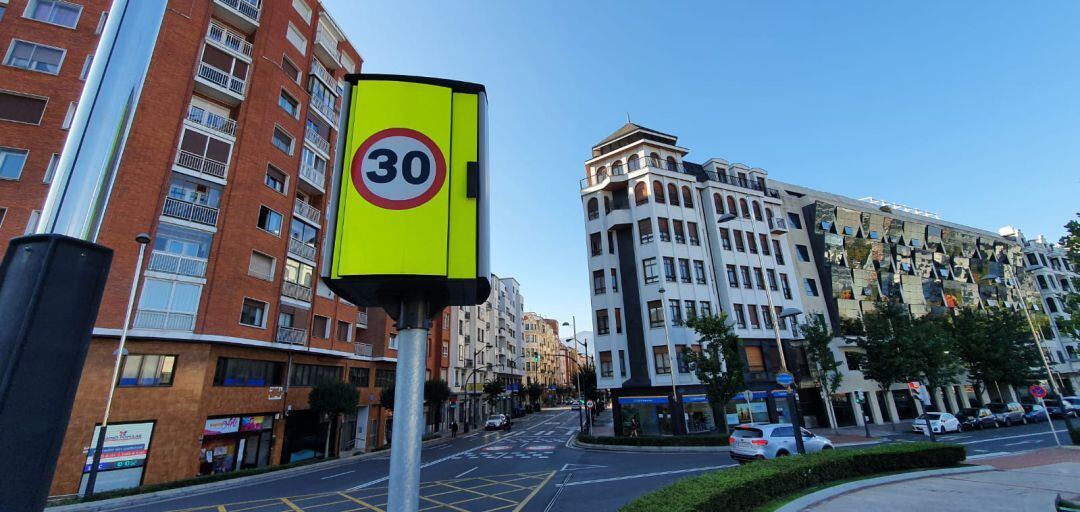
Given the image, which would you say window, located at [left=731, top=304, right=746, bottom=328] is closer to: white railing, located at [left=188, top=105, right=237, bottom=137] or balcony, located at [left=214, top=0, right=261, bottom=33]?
white railing, located at [left=188, top=105, right=237, bottom=137]

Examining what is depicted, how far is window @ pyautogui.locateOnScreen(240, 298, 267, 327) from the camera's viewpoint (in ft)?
80.5

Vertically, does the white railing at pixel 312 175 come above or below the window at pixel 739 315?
above

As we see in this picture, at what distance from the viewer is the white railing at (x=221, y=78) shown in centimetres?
2536

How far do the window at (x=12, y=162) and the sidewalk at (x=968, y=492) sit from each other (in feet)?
107

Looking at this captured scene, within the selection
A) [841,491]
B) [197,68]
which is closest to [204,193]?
[197,68]

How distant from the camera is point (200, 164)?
79.3 feet

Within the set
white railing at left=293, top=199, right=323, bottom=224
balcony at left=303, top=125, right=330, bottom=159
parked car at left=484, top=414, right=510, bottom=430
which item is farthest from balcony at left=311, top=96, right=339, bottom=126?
parked car at left=484, top=414, right=510, bottom=430

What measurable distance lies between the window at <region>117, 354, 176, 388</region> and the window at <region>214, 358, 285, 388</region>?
2.00 m

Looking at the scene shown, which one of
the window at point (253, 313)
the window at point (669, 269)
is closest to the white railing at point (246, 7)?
the window at point (253, 313)

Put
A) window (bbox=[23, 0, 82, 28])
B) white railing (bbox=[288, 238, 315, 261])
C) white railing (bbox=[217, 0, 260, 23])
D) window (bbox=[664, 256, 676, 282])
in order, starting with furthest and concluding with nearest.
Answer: window (bbox=[664, 256, 676, 282]), white railing (bbox=[288, 238, 315, 261]), white railing (bbox=[217, 0, 260, 23]), window (bbox=[23, 0, 82, 28])

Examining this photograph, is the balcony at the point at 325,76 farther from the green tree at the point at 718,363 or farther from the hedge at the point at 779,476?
the hedge at the point at 779,476

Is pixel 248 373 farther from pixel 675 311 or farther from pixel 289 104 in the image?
pixel 675 311

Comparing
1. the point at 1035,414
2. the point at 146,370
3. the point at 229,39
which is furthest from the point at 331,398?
the point at 1035,414

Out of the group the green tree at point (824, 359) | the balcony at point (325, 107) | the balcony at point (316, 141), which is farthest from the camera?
the green tree at point (824, 359)
